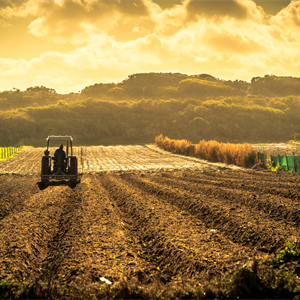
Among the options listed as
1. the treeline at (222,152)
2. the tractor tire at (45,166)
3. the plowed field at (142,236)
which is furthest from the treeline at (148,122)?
the plowed field at (142,236)

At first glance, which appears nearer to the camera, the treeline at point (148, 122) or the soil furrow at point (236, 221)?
the soil furrow at point (236, 221)

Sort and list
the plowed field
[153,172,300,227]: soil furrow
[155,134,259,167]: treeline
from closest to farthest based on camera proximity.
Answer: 1. the plowed field
2. [153,172,300,227]: soil furrow
3. [155,134,259,167]: treeline

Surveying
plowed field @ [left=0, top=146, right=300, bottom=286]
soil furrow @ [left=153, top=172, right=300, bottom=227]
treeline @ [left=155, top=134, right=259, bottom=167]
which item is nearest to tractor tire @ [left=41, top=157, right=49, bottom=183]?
plowed field @ [left=0, top=146, right=300, bottom=286]

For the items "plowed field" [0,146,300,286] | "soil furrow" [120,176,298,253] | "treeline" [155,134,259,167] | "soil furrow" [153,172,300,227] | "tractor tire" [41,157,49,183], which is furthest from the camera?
"treeline" [155,134,259,167]

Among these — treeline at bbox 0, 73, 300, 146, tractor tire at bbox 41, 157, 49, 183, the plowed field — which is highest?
treeline at bbox 0, 73, 300, 146

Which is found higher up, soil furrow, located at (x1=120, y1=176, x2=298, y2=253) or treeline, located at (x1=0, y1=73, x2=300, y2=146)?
treeline, located at (x1=0, y1=73, x2=300, y2=146)

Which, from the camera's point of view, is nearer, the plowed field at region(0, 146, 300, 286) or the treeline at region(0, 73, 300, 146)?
the plowed field at region(0, 146, 300, 286)

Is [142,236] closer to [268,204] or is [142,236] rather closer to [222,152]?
[268,204]

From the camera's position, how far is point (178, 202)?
29.8 feet

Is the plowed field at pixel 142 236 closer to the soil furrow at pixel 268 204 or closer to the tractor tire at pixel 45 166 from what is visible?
the soil furrow at pixel 268 204

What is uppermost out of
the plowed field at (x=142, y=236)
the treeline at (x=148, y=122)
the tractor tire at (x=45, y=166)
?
the treeline at (x=148, y=122)

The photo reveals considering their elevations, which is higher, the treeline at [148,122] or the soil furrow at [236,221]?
the treeline at [148,122]

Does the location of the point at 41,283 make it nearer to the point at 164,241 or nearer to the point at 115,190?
the point at 164,241

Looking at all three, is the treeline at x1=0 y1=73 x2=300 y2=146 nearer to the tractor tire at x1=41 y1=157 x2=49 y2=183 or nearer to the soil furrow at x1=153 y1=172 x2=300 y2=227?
the tractor tire at x1=41 y1=157 x2=49 y2=183
